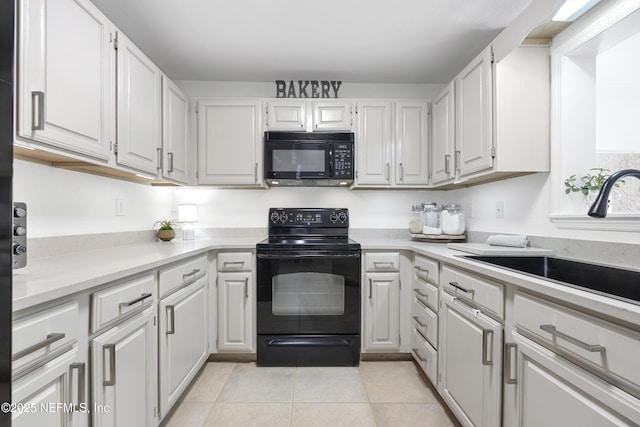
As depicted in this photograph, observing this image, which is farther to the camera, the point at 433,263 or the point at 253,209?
the point at 253,209

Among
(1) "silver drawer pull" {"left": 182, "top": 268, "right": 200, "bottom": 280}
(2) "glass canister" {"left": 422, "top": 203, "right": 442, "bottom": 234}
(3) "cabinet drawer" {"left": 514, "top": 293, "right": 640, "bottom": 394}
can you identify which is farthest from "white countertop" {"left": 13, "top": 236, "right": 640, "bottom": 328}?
(2) "glass canister" {"left": 422, "top": 203, "right": 442, "bottom": 234}

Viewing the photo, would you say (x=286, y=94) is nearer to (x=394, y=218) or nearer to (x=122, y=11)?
(x=122, y=11)

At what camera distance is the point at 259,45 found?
6.77ft

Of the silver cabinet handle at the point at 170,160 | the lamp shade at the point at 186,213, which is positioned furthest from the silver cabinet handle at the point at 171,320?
the lamp shade at the point at 186,213

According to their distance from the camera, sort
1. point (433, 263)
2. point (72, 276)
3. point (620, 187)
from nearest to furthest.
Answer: point (72, 276) < point (620, 187) < point (433, 263)

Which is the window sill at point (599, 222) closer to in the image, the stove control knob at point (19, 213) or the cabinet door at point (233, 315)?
the cabinet door at point (233, 315)

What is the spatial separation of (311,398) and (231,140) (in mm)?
1971

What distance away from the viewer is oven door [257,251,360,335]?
2.07 m

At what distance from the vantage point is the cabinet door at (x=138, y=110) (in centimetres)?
153

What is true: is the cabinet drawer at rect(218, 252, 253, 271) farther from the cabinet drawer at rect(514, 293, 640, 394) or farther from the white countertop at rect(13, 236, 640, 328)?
the cabinet drawer at rect(514, 293, 640, 394)

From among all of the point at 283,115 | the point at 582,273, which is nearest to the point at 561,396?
the point at 582,273

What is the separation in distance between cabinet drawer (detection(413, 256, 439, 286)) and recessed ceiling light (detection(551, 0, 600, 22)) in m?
1.39

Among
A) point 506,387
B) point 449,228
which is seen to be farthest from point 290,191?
point 506,387

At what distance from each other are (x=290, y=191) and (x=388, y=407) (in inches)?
71.8
